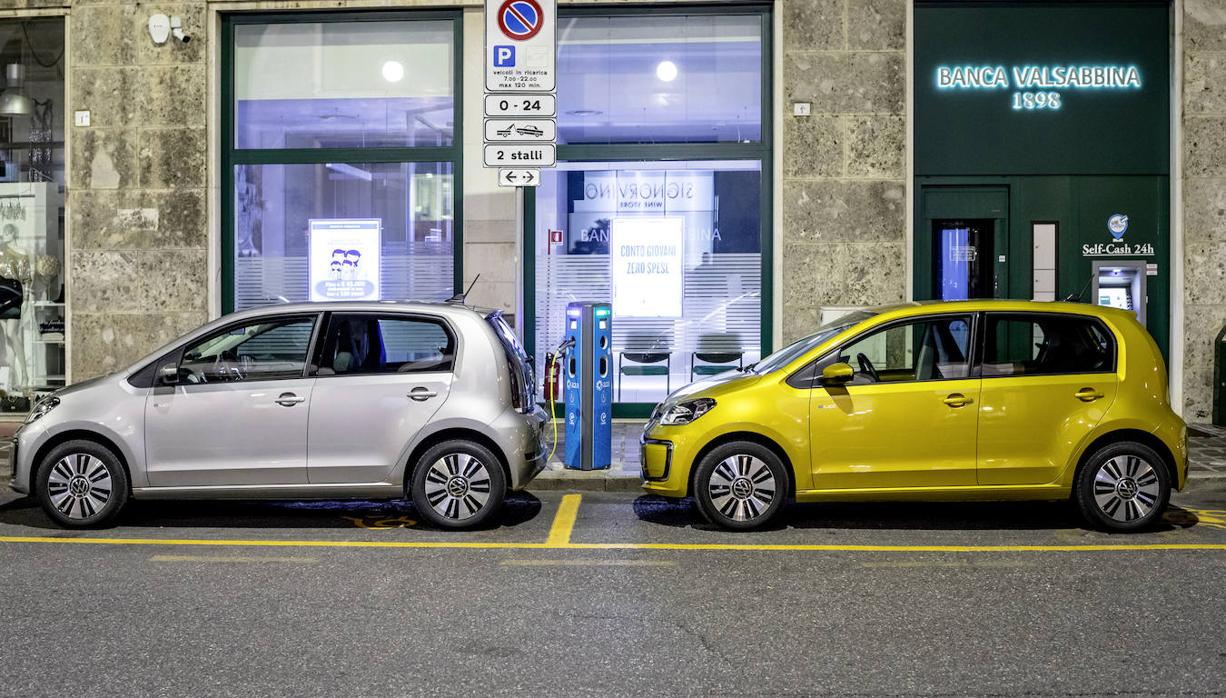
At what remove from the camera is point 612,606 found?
19.4ft

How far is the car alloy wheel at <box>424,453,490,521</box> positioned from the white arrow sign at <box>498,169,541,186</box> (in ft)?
11.0

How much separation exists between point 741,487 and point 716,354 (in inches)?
242

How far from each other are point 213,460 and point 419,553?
5.58 feet

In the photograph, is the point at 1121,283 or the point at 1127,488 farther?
the point at 1121,283

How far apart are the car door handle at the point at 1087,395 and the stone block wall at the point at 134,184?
9.97 meters

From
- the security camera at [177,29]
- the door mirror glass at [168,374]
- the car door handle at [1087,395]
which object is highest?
the security camera at [177,29]

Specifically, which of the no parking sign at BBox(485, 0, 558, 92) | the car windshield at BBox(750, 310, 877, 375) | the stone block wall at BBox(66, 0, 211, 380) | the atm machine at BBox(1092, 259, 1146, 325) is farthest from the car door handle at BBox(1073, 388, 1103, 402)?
the stone block wall at BBox(66, 0, 211, 380)

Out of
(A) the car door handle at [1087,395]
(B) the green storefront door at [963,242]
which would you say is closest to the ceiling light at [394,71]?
(B) the green storefront door at [963,242]

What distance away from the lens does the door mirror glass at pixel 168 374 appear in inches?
318

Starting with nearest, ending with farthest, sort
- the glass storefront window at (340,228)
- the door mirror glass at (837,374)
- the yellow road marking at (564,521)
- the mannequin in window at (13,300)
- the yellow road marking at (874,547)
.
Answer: the yellow road marking at (874,547)
the yellow road marking at (564,521)
the door mirror glass at (837,374)
the glass storefront window at (340,228)
the mannequin in window at (13,300)

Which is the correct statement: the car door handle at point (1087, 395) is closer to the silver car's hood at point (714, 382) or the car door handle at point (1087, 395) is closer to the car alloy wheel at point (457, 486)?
the silver car's hood at point (714, 382)

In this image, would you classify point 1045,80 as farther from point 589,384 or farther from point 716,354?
point 589,384

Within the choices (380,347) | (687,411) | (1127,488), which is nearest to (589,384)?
(687,411)

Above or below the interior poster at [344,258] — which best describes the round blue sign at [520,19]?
above
